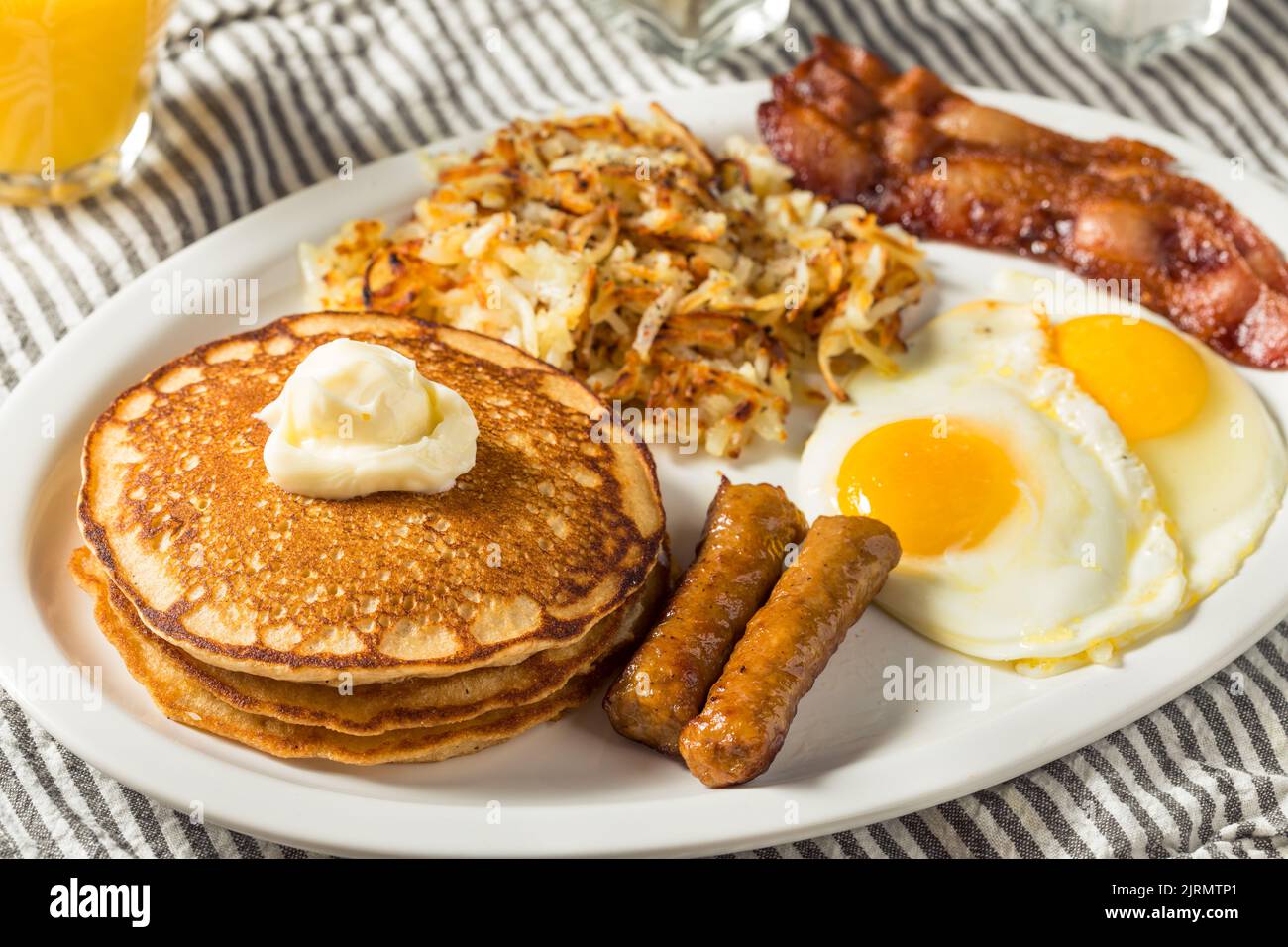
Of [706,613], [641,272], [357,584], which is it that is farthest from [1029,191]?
[357,584]

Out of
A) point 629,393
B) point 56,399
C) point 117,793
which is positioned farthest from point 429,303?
point 117,793

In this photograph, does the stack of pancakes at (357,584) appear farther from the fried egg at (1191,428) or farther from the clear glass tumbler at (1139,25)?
the clear glass tumbler at (1139,25)

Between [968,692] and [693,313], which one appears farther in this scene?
[693,313]

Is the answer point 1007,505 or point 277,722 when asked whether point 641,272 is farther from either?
point 277,722

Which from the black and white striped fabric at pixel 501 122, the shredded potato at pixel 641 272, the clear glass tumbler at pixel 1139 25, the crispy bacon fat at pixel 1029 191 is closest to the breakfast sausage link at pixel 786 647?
the black and white striped fabric at pixel 501 122

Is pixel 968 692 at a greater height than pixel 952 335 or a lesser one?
lesser

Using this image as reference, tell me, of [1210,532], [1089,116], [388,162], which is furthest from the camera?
[1089,116]

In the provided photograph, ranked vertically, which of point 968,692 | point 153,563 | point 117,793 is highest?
point 153,563

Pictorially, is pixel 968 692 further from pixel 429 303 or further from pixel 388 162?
pixel 388 162

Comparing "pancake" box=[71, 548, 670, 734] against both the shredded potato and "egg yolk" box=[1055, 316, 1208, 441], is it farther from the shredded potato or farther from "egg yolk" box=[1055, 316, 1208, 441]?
"egg yolk" box=[1055, 316, 1208, 441]
